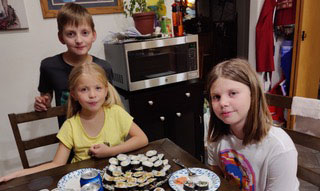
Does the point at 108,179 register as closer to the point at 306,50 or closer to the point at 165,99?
the point at 165,99

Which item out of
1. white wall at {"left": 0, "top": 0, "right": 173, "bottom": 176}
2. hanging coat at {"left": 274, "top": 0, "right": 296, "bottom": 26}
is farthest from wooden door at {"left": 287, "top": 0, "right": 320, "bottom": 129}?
white wall at {"left": 0, "top": 0, "right": 173, "bottom": 176}

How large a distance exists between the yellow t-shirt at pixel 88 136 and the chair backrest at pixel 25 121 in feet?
0.42

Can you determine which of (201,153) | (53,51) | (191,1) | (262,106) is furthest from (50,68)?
(191,1)

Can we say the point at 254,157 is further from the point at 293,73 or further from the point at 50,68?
the point at 293,73

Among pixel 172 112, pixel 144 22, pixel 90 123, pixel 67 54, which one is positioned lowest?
pixel 172 112

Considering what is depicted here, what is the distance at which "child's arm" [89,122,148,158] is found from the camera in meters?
1.13

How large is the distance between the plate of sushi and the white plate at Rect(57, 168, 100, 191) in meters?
0.11

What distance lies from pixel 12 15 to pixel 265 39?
2.58m

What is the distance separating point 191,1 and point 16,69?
4.44 m

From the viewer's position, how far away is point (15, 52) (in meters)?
1.87

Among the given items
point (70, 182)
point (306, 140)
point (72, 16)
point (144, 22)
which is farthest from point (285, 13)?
point (70, 182)

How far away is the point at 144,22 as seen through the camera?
198 centimetres

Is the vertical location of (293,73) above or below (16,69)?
below

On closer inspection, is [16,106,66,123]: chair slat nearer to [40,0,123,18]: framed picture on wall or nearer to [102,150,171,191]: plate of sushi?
[102,150,171,191]: plate of sushi
